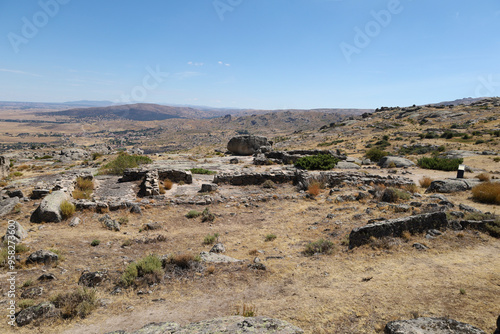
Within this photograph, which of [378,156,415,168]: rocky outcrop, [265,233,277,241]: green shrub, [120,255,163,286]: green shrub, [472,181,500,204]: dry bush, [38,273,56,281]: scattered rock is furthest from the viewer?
[378,156,415,168]: rocky outcrop

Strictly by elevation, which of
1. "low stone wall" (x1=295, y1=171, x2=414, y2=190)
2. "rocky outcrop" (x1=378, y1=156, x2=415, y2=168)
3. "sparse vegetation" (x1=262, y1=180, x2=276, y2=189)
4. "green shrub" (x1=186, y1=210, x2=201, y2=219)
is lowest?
"green shrub" (x1=186, y1=210, x2=201, y2=219)

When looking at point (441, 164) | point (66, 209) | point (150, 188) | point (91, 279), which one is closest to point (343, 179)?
point (441, 164)

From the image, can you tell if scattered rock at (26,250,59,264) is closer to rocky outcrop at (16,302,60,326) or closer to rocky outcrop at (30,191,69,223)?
rocky outcrop at (16,302,60,326)

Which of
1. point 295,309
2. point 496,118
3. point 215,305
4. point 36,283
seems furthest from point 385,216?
point 496,118

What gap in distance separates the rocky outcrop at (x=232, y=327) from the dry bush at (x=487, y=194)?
38.2 ft

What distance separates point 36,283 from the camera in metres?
5.46

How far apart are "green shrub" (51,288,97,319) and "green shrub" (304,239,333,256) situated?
5524mm

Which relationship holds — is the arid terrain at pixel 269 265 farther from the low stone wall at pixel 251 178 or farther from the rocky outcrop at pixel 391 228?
the low stone wall at pixel 251 178

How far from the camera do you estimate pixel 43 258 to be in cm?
623

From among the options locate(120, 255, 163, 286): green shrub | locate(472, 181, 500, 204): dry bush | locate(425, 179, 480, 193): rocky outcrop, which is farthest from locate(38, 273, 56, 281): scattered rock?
locate(425, 179, 480, 193): rocky outcrop

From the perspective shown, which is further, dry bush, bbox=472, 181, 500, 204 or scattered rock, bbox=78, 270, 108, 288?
dry bush, bbox=472, 181, 500, 204

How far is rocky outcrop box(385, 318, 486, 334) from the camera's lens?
3.53 meters

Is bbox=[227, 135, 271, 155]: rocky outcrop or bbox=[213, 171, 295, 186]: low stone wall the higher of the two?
bbox=[227, 135, 271, 155]: rocky outcrop

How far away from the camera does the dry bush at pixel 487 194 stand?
33.2 ft
